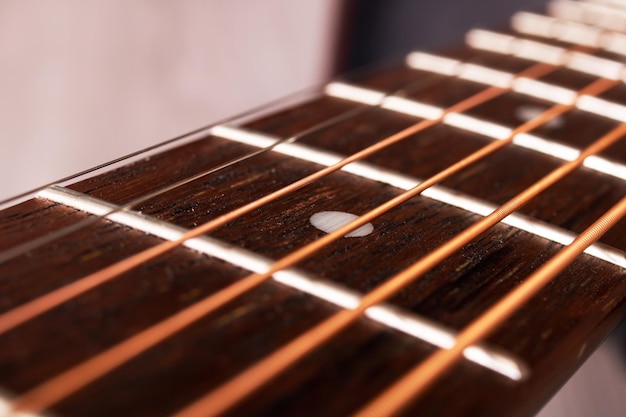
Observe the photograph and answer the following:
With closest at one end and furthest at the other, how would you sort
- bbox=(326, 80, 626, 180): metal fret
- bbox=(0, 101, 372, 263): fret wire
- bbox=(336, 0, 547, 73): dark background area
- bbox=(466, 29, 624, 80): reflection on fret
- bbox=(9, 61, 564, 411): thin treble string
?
1. bbox=(9, 61, 564, 411): thin treble string
2. bbox=(0, 101, 372, 263): fret wire
3. bbox=(326, 80, 626, 180): metal fret
4. bbox=(466, 29, 624, 80): reflection on fret
5. bbox=(336, 0, 547, 73): dark background area

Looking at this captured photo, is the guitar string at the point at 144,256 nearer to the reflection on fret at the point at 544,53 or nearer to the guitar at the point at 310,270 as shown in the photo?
the guitar at the point at 310,270

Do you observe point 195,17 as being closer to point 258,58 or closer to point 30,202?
point 258,58

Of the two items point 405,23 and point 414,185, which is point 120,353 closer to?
point 414,185

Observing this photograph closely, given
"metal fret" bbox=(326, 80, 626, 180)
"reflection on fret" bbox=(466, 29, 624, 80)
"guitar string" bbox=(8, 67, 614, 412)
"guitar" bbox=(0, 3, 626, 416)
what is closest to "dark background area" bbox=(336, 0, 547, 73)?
"reflection on fret" bbox=(466, 29, 624, 80)

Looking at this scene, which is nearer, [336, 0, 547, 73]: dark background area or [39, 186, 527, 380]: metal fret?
[39, 186, 527, 380]: metal fret

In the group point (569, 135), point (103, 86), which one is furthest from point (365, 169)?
point (103, 86)

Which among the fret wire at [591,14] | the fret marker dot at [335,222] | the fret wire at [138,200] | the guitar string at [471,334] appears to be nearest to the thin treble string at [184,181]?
the fret wire at [138,200]

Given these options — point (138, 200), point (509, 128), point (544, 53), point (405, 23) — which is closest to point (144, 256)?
point (138, 200)

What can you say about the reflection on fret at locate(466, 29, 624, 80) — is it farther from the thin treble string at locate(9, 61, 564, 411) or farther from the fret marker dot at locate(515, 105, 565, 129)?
the thin treble string at locate(9, 61, 564, 411)
